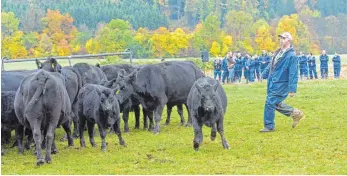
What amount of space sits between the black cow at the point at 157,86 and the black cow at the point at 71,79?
1.07 metres

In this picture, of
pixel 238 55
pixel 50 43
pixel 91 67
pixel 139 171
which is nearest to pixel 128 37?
pixel 50 43

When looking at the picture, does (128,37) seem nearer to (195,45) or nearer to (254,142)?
(195,45)

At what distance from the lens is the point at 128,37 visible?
5922cm

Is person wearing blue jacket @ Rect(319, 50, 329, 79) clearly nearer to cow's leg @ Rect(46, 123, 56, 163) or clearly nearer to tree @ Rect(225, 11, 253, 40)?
cow's leg @ Rect(46, 123, 56, 163)

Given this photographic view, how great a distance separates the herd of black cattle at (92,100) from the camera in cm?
1108

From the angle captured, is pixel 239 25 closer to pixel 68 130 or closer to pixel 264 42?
pixel 264 42

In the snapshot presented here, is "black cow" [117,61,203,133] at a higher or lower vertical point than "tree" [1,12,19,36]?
higher

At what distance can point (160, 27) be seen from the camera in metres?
99.2

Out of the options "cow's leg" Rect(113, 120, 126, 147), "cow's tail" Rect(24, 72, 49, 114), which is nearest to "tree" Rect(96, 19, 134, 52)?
"cow's leg" Rect(113, 120, 126, 147)

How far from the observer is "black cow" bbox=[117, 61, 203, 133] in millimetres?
15797

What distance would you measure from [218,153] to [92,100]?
294 centimetres

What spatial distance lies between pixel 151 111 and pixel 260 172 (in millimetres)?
6971

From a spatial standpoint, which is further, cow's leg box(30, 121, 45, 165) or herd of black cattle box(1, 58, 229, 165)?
herd of black cattle box(1, 58, 229, 165)

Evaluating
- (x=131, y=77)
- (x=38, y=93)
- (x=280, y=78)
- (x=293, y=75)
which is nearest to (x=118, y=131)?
(x=38, y=93)
